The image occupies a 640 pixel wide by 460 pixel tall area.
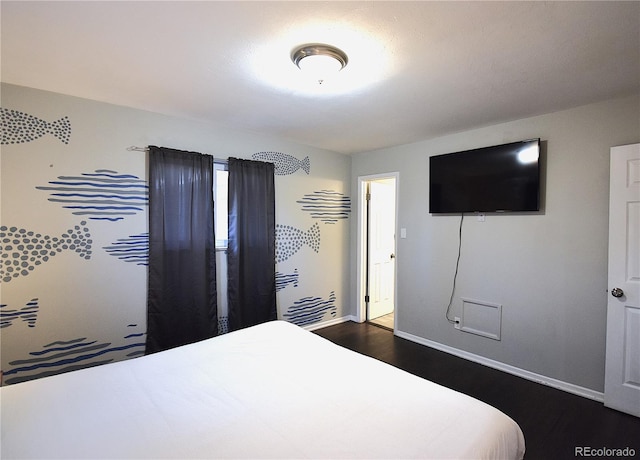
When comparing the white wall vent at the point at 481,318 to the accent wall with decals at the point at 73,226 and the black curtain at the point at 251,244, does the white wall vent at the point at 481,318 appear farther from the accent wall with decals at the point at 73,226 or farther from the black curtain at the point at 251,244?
the accent wall with decals at the point at 73,226

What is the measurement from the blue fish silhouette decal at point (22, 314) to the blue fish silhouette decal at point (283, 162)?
2283 mm

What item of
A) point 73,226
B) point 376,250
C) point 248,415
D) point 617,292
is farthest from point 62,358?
point 617,292

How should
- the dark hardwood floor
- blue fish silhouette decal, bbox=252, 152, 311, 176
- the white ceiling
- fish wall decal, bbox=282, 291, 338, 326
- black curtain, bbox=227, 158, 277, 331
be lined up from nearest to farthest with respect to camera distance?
the white ceiling
the dark hardwood floor
black curtain, bbox=227, 158, 277, 331
blue fish silhouette decal, bbox=252, 152, 311, 176
fish wall decal, bbox=282, 291, 338, 326

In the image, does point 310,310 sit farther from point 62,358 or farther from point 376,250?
point 62,358

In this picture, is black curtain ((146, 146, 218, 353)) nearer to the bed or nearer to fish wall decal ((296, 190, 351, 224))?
the bed

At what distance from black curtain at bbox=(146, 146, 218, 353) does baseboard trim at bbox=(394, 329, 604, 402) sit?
7.89 ft

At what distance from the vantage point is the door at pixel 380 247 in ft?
14.7

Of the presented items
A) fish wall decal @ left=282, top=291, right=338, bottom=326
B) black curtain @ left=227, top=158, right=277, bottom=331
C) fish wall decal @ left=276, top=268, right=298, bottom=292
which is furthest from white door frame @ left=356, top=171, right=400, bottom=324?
black curtain @ left=227, top=158, right=277, bottom=331

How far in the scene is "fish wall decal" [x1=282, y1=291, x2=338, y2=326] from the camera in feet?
12.6

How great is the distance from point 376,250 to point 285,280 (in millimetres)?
1552

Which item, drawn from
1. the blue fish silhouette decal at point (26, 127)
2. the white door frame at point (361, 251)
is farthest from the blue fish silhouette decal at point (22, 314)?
the white door frame at point (361, 251)

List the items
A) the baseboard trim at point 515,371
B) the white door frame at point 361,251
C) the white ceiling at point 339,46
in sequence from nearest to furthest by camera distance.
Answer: the white ceiling at point 339,46, the baseboard trim at point 515,371, the white door frame at point 361,251

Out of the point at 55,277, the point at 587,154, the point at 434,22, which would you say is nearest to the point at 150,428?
the point at 55,277

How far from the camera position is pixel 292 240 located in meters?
3.78
